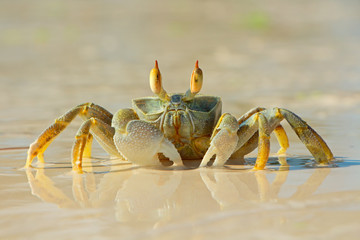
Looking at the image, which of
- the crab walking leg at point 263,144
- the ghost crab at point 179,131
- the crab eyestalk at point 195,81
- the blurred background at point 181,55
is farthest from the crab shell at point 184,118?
the blurred background at point 181,55

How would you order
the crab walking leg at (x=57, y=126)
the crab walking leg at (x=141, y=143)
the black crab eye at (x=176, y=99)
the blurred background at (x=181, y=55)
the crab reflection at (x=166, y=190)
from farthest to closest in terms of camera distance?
the blurred background at (x=181, y=55), the crab walking leg at (x=57, y=126), the black crab eye at (x=176, y=99), the crab walking leg at (x=141, y=143), the crab reflection at (x=166, y=190)

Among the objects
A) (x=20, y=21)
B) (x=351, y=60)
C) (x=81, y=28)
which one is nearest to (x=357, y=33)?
(x=351, y=60)

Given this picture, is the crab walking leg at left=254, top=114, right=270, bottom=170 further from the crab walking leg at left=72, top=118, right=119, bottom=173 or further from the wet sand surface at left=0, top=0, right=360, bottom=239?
the crab walking leg at left=72, top=118, right=119, bottom=173

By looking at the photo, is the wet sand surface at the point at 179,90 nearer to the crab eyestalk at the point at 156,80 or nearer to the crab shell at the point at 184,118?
the crab shell at the point at 184,118

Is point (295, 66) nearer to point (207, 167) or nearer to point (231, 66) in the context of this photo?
point (231, 66)

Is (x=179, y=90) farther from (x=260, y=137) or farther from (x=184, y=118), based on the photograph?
(x=260, y=137)

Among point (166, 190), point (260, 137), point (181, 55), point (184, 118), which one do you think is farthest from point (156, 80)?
point (181, 55)
